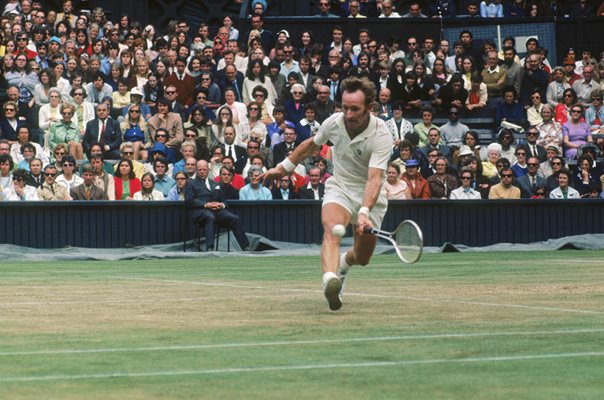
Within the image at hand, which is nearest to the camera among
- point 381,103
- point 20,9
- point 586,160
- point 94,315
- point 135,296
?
point 94,315

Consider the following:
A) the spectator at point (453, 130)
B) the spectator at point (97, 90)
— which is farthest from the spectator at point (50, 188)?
the spectator at point (453, 130)

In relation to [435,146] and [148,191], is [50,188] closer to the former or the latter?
[148,191]

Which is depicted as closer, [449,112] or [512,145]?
[512,145]

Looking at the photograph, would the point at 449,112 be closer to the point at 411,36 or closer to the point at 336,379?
the point at 411,36

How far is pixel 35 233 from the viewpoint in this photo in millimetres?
21875

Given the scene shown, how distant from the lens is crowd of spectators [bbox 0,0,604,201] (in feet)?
75.4

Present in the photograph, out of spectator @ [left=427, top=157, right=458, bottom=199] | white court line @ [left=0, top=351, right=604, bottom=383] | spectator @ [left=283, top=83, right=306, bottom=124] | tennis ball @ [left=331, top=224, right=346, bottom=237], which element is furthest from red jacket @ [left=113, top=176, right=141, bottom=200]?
white court line @ [left=0, top=351, right=604, bottom=383]

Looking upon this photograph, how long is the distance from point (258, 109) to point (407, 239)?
14.4m

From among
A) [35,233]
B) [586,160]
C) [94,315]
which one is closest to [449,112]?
[586,160]

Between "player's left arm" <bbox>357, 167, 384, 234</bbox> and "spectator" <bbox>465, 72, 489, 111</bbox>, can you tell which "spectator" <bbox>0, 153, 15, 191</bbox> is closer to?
"spectator" <bbox>465, 72, 489, 111</bbox>

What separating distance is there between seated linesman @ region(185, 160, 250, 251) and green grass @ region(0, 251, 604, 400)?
19.6 feet

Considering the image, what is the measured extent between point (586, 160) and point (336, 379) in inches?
711

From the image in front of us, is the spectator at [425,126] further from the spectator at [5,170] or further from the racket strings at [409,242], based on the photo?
the racket strings at [409,242]

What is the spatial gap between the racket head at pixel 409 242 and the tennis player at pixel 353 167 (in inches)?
11.3
